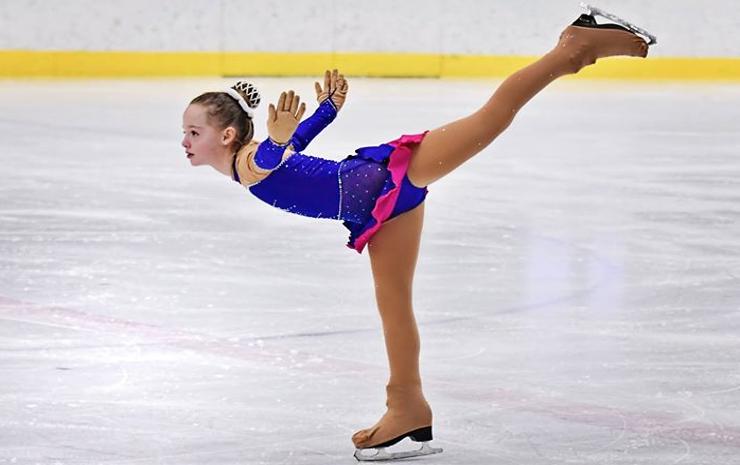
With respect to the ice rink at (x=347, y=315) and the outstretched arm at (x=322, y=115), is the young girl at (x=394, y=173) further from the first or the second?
the ice rink at (x=347, y=315)

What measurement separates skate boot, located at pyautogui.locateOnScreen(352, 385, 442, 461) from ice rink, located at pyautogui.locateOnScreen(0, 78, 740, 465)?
5 centimetres

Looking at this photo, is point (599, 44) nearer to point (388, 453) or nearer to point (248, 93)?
point (248, 93)

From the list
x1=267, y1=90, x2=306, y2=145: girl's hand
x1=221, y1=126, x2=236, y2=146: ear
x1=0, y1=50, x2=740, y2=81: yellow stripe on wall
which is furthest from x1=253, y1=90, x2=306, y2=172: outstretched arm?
x1=0, y1=50, x2=740, y2=81: yellow stripe on wall

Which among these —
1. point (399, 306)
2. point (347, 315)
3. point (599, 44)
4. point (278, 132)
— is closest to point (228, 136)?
point (278, 132)

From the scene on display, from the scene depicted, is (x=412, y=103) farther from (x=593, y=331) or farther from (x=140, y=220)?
(x=593, y=331)

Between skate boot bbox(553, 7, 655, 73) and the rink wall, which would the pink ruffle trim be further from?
the rink wall

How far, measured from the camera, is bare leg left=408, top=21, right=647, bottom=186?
10.0ft

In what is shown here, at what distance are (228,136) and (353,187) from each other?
28cm

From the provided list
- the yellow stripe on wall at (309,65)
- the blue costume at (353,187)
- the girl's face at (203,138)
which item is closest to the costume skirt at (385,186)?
the blue costume at (353,187)

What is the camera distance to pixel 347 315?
4410 millimetres

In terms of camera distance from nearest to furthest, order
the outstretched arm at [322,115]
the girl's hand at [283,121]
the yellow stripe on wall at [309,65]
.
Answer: the girl's hand at [283,121] < the outstretched arm at [322,115] < the yellow stripe on wall at [309,65]

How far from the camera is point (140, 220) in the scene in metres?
6.12

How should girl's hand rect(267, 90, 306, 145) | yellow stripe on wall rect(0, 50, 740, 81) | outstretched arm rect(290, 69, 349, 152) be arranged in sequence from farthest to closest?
1. yellow stripe on wall rect(0, 50, 740, 81)
2. outstretched arm rect(290, 69, 349, 152)
3. girl's hand rect(267, 90, 306, 145)

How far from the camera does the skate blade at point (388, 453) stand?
3.01m
